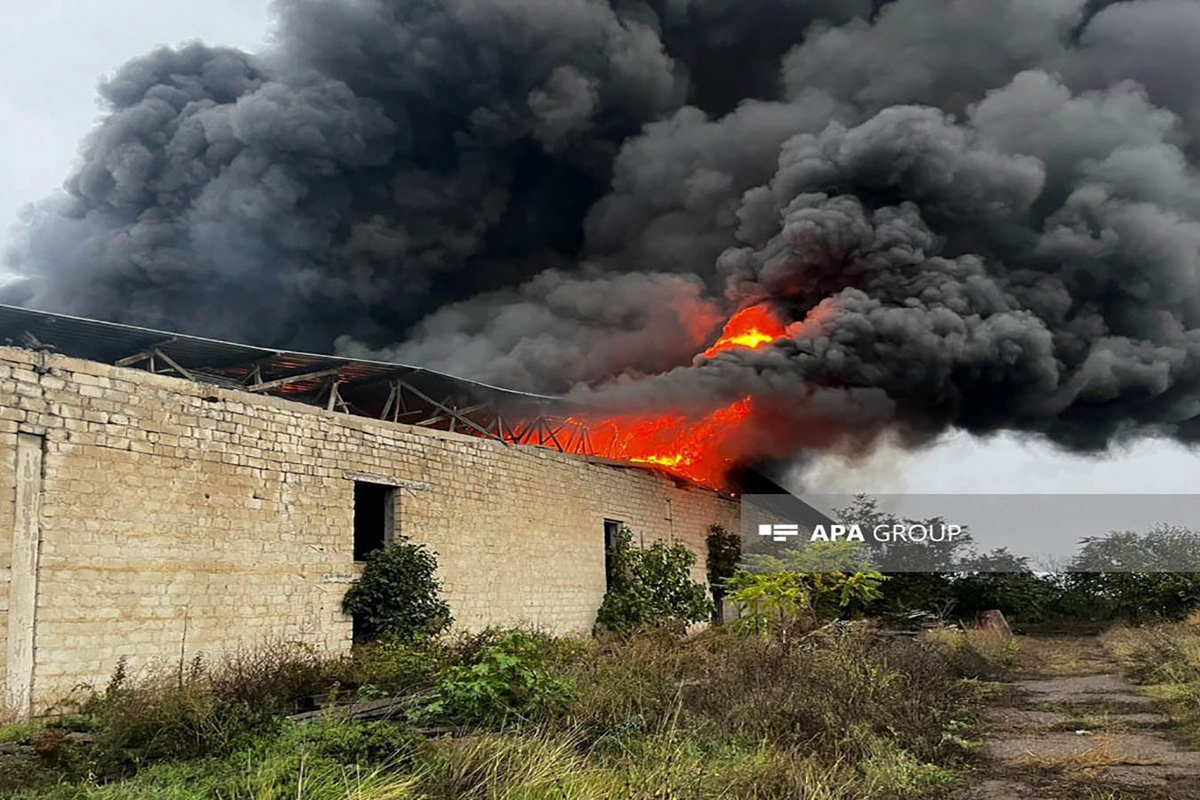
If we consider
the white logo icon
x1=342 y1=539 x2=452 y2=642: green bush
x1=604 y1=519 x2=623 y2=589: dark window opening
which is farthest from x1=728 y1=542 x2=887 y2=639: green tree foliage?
the white logo icon

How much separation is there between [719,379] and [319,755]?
12.8 m

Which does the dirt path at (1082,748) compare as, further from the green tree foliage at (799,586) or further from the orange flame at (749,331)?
the orange flame at (749,331)

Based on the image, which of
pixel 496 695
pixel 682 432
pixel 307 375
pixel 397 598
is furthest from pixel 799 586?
pixel 496 695

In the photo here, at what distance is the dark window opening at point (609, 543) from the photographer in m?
17.6

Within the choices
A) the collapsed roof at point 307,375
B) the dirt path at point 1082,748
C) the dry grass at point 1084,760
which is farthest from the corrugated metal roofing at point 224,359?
the dry grass at point 1084,760

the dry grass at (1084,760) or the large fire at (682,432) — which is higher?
the large fire at (682,432)

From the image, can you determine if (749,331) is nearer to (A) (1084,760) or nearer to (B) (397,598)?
(B) (397,598)

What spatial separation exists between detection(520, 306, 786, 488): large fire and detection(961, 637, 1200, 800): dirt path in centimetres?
752

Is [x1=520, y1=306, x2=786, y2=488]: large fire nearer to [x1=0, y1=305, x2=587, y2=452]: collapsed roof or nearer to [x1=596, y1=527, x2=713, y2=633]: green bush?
[x1=0, y1=305, x2=587, y2=452]: collapsed roof

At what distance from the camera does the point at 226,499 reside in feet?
33.5

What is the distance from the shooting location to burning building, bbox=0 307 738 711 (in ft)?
27.5

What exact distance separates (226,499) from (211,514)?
0.87 ft

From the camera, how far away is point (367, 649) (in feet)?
36.7

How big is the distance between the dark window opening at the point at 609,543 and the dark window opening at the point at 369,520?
5.25m
